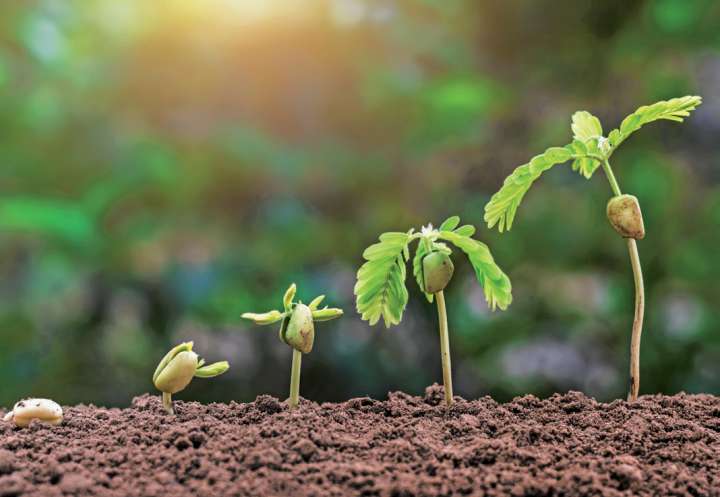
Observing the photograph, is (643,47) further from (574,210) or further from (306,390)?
(306,390)

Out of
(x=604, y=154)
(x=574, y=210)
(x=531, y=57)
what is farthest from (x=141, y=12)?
(x=604, y=154)

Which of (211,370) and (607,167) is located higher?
(607,167)

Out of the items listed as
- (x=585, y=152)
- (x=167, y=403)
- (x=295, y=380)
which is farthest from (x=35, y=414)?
(x=585, y=152)

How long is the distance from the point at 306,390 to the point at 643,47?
1.57m

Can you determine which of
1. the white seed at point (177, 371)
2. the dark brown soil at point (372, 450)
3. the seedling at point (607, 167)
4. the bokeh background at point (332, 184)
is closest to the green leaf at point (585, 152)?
the seedling at point (607, 167)

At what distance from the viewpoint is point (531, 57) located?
9.39ft

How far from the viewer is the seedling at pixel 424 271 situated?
1.06m

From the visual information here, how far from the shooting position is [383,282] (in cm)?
112

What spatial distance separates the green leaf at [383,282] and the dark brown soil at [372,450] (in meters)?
0.14

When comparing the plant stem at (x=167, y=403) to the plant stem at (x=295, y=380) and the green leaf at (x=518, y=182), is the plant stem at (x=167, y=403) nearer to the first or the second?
the plant stem at (x=295, y=380)

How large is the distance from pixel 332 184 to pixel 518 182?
1.69 metres

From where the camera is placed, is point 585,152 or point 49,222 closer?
point 585,152

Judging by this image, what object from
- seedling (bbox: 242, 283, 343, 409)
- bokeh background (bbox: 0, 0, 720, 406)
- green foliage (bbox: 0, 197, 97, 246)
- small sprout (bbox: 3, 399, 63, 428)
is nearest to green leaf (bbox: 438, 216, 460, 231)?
seedling (bbox: 242, 283, 343, 409)

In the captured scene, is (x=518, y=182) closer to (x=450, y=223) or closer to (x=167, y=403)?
(x=450, y=223)
